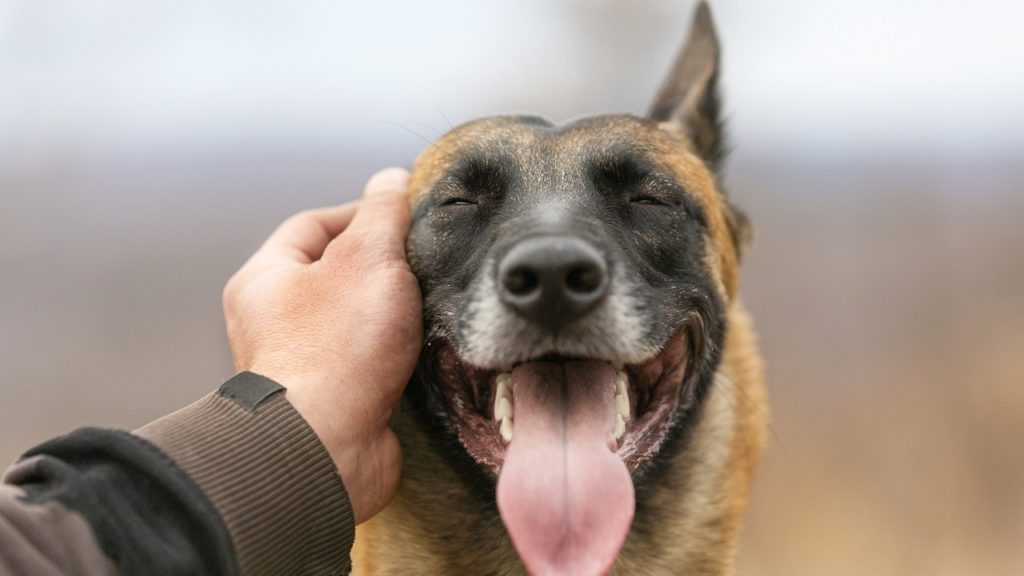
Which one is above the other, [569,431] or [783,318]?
[569,431]

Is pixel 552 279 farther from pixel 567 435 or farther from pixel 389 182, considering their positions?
pixel 389 182

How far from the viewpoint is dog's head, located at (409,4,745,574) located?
1928 mm

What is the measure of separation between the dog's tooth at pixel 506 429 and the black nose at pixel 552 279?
264mm

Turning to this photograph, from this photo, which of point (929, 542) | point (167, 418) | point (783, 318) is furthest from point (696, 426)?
point (783, 318)

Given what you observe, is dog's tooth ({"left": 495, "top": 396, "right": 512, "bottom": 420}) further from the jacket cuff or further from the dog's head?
the jacket cuff

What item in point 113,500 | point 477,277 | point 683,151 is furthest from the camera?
point 683,151

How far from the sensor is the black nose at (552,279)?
6.35 ft

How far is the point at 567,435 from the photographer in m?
2.02

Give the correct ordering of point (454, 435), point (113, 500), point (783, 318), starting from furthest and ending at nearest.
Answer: point (783, 318)
point (454, 435)
point (113, 500)

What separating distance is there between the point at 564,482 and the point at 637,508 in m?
0.72

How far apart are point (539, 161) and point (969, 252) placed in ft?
24.1

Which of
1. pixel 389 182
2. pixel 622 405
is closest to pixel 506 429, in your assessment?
pixel 622 405

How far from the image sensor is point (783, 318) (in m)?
9.26

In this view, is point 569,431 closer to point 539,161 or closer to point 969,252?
point 539,161
